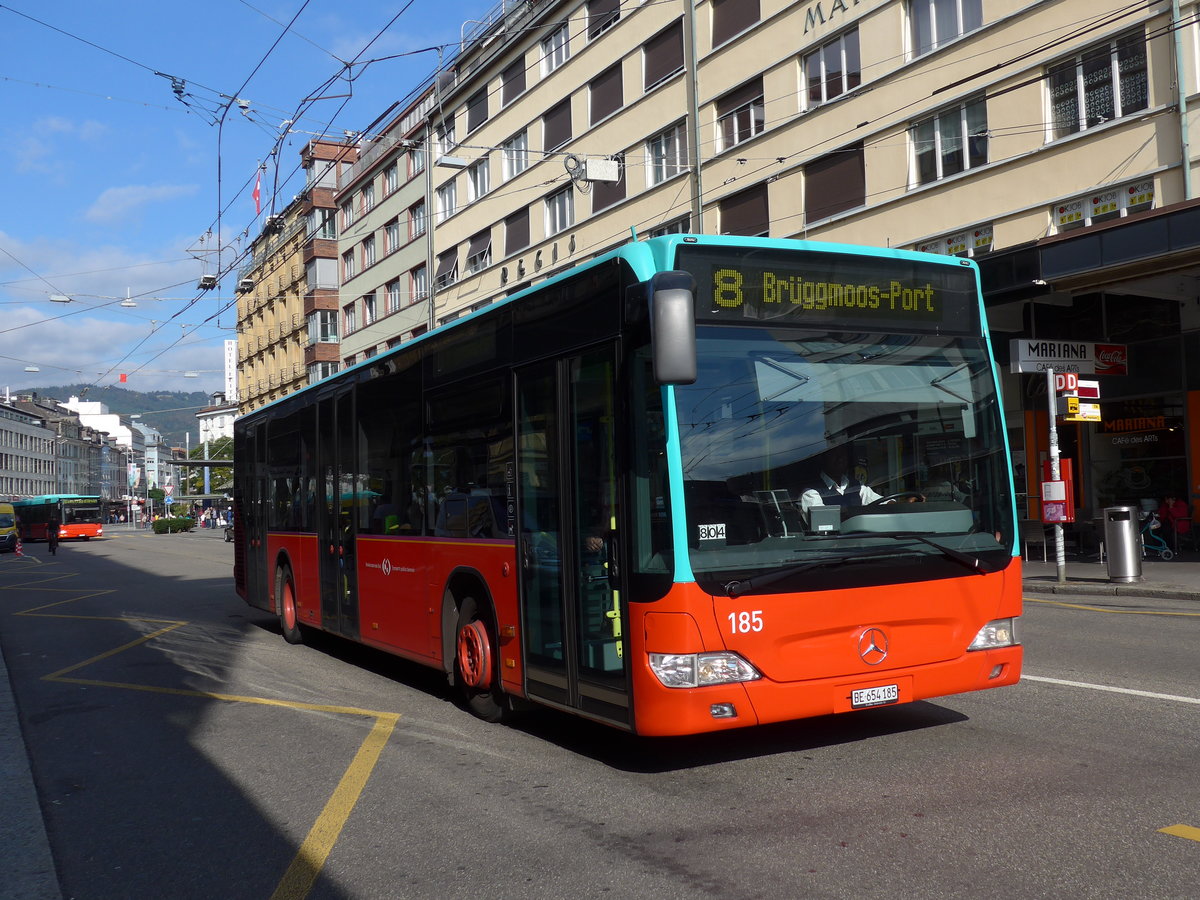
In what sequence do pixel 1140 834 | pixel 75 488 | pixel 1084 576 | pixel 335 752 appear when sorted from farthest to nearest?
pixel 75 488, pixel 1084 576, pixel 335 752, pixel 1140 834

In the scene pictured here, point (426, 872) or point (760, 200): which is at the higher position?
point (760, 200)

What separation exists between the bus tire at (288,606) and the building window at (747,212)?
17.5 metres

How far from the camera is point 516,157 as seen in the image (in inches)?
1587

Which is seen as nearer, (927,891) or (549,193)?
(927,891)

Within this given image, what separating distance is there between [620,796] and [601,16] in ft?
106

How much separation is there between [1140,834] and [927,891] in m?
1.17

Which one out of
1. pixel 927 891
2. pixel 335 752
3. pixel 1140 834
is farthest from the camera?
pixel 335 752

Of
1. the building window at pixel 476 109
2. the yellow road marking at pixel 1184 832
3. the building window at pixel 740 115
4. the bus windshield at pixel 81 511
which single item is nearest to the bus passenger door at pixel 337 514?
the yellow road marking at pixel 1184 832

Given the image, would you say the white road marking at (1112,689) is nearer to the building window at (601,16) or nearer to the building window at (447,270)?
the building window at (601,16)

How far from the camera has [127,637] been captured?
47.7 feet

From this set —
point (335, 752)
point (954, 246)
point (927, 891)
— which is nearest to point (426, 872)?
point (927, 891)

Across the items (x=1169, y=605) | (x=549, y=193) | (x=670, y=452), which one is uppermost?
(x=549, y=193)

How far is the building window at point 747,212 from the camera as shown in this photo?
28156 mm

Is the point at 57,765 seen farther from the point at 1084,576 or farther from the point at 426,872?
the point at 1084,576
